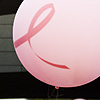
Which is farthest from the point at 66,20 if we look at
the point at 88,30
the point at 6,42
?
the point at 6,42

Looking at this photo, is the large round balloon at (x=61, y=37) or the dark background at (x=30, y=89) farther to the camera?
the dark background at (x=30, y=89)

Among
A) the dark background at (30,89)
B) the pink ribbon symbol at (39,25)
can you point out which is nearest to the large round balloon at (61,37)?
the pink ribbon symbol at (39,25)

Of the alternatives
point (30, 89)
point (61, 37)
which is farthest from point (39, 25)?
point (30, 89)

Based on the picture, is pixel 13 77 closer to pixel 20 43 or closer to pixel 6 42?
pixel 6 42

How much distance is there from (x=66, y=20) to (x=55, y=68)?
203 millimetres

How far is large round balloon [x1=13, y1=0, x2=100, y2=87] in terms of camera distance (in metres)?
0.87

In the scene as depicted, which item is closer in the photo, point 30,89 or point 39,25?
point 39,25

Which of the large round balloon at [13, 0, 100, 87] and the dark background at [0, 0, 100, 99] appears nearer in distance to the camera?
the large round balloon at [13, 0, 100, 87]

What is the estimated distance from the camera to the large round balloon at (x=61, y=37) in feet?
2.85

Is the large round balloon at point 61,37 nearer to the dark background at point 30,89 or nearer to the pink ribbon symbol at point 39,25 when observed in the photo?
the pink ribbon symbol at point 39,25

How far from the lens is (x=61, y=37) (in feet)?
2.83

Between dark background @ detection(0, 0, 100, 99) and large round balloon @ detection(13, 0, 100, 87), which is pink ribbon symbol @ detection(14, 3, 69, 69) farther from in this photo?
dark background @ detection(0, 0, 100, 99)

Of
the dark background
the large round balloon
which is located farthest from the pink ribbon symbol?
the dark background

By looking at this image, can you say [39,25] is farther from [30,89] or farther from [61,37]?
[30,89]
